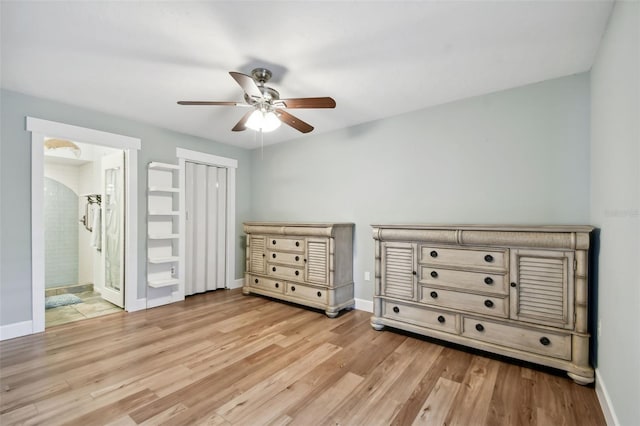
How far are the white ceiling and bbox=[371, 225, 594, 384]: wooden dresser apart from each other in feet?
4.32

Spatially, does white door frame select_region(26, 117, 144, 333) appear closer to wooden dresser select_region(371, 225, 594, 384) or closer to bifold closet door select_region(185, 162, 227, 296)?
bifold closet door select_region(185, 162, 227, 296)

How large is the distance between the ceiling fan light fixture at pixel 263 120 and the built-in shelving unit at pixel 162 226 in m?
1.89

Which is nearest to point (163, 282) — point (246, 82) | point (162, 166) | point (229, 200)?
point (162, 166)

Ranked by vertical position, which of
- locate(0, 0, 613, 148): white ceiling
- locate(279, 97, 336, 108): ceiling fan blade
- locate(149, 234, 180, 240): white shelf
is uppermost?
locate(0, 0, 613, 148): white ceiling

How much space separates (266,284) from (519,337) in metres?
2.96

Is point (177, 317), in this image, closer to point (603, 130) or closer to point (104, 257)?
point (104, 257)

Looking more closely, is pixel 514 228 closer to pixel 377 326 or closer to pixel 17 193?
pixel 377 326

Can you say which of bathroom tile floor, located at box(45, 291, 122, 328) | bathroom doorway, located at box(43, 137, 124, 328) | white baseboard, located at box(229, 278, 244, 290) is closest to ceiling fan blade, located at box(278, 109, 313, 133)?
bathroom doorway, located at box(43, 137, 124, 328)

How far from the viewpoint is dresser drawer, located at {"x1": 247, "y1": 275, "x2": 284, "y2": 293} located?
3925mm

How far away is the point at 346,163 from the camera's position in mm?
3855

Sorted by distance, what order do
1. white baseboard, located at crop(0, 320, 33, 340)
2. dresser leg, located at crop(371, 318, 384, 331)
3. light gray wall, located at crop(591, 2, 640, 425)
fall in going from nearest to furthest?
light gray wall, located at crop(591, 2, 640, 425) → white baseboard, located at crop(0, 320, 33, 340) → dresser leg, located at crop(371, 318, 384, 331)

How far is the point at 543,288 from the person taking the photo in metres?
2.18

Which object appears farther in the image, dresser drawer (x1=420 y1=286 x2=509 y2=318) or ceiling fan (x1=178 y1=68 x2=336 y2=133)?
dresser drawer (x1=420 y1=286 x2=509 y2=318)

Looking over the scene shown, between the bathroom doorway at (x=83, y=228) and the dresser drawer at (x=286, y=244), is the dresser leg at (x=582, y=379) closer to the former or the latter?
the dresser drawer at (x=286, y=244)
